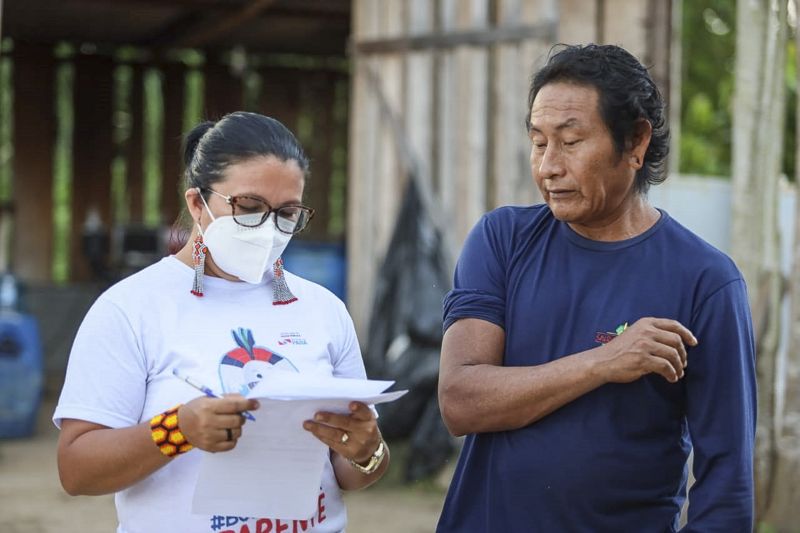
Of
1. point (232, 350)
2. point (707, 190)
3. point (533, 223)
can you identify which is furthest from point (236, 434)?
point (707, 190)

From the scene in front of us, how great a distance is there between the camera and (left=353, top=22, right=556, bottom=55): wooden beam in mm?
7582

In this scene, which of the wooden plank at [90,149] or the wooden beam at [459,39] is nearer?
the wooden beam at [459,39]

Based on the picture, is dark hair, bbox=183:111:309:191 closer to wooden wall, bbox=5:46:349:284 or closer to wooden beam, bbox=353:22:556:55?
wooden beam, bbox=353:22:556:55

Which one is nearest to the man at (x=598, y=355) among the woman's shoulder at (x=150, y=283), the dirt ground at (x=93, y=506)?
the woman's shoulder at (x=150, y=283)

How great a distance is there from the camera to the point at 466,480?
2459 millimetres

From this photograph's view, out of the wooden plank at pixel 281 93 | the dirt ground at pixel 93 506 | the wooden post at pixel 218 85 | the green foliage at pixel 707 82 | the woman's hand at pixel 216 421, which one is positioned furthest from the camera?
the wooden plank at pixel 281 93

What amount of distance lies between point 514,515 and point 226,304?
0.75 m

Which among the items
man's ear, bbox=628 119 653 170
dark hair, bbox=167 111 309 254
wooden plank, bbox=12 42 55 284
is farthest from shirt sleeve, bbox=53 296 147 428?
wooden plank, bbox=12 42 55 284

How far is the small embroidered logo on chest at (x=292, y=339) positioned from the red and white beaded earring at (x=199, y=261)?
197mm

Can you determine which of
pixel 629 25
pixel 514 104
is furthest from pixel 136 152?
pixel 629 25

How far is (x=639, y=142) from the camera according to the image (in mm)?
2430

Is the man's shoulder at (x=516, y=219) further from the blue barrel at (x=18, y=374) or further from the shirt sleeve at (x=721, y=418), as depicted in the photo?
the blue barrel at (x=18, y=374)

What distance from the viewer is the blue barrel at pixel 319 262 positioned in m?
11.2

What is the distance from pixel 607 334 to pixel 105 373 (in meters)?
1.00
